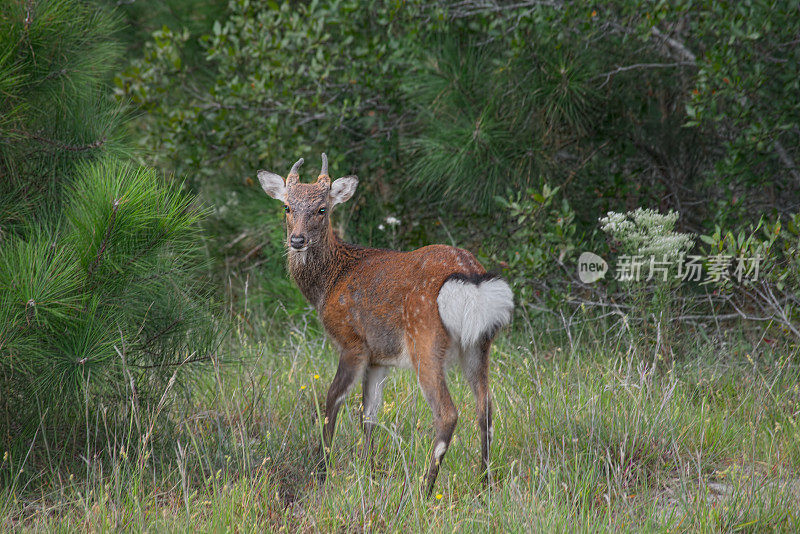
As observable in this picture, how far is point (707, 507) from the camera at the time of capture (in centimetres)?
313

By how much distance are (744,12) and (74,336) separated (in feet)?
12.8

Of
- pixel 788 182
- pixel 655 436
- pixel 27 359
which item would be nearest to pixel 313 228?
pixel 27 359

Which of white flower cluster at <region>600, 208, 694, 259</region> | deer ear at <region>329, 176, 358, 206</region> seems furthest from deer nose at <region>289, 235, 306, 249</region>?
white flower cluster at <region>600, 208, 694, 259</region>

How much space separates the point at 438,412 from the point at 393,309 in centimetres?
54

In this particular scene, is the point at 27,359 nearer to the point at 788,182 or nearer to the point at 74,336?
the point at 74,336

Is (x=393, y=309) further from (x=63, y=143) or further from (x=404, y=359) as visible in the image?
(x=63, y=143)

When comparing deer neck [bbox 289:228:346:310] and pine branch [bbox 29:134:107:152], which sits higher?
pine branch [bbox 29:134:107:152]

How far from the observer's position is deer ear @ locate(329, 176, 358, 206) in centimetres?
422

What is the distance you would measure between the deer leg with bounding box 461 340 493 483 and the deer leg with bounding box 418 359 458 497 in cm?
19

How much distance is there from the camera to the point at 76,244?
3.36 meters

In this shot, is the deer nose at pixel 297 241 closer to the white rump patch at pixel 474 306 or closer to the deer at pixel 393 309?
the deer at pixel 393 309

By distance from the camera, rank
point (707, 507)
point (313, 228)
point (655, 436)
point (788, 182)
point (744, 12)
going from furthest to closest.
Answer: point (788, 182) → point (744, 12) → point (313, 228) → point (655, 436) → point (707, 507)

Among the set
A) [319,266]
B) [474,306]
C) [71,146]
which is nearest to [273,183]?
[319,266]

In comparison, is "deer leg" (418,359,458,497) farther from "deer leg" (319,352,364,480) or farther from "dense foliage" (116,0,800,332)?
"dense foliage" (116,0,800,332)
